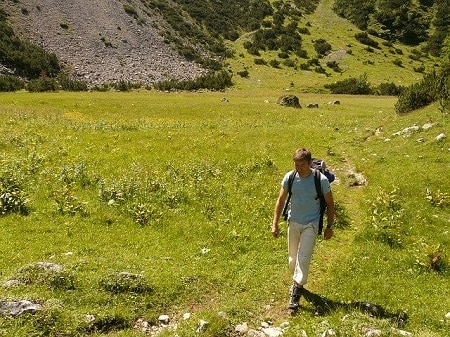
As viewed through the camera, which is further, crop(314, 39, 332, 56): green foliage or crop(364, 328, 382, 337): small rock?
crop(314, 39, 332, 56): green foliage

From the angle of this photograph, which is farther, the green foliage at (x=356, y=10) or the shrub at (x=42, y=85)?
the green foliage at (x=356, y=10)

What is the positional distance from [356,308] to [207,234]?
19.0 ft

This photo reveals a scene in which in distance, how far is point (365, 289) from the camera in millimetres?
11242

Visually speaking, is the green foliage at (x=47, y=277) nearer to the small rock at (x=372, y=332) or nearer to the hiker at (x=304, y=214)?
the hiker at (x=304, y=214)

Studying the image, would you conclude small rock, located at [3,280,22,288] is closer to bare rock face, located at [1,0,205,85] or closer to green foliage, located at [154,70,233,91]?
green foliage, located at [154,70,233,91]

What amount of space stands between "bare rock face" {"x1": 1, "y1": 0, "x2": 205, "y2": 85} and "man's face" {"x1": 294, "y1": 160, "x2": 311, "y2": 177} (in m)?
66.3

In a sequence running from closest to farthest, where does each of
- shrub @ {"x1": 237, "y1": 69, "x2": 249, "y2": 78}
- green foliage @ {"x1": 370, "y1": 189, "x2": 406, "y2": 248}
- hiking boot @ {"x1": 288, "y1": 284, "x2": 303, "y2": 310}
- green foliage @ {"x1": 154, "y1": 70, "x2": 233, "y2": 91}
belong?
hiking boot @ {"x1": 288, "y1": 284, "x2": 303, "y2": 310}, green foliage @ {"x1": 370, "y1": 189, "x2": 406, "y2": 248}, green foliage @ {"x1": 154, "y1": 70, "x2": 233, "y2": 91}, shrub @ {"x1": 237, "y1": 69, "x2": 249, "y2": 78}

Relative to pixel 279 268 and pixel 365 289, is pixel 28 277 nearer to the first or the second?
pixel 279 268

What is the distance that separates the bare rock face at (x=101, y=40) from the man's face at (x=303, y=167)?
2610 inches

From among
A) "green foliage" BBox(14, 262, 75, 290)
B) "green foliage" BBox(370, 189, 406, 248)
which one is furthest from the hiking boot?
"green foliage" BBox(14, 262, 75, 290)

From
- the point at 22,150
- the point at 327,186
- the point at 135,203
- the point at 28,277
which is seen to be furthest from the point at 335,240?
the point at 22,150

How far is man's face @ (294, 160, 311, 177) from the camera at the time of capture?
9812mm

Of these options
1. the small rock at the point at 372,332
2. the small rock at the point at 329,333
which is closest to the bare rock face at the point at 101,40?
the small rock at the point at 329,333

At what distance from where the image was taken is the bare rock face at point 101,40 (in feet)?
246
